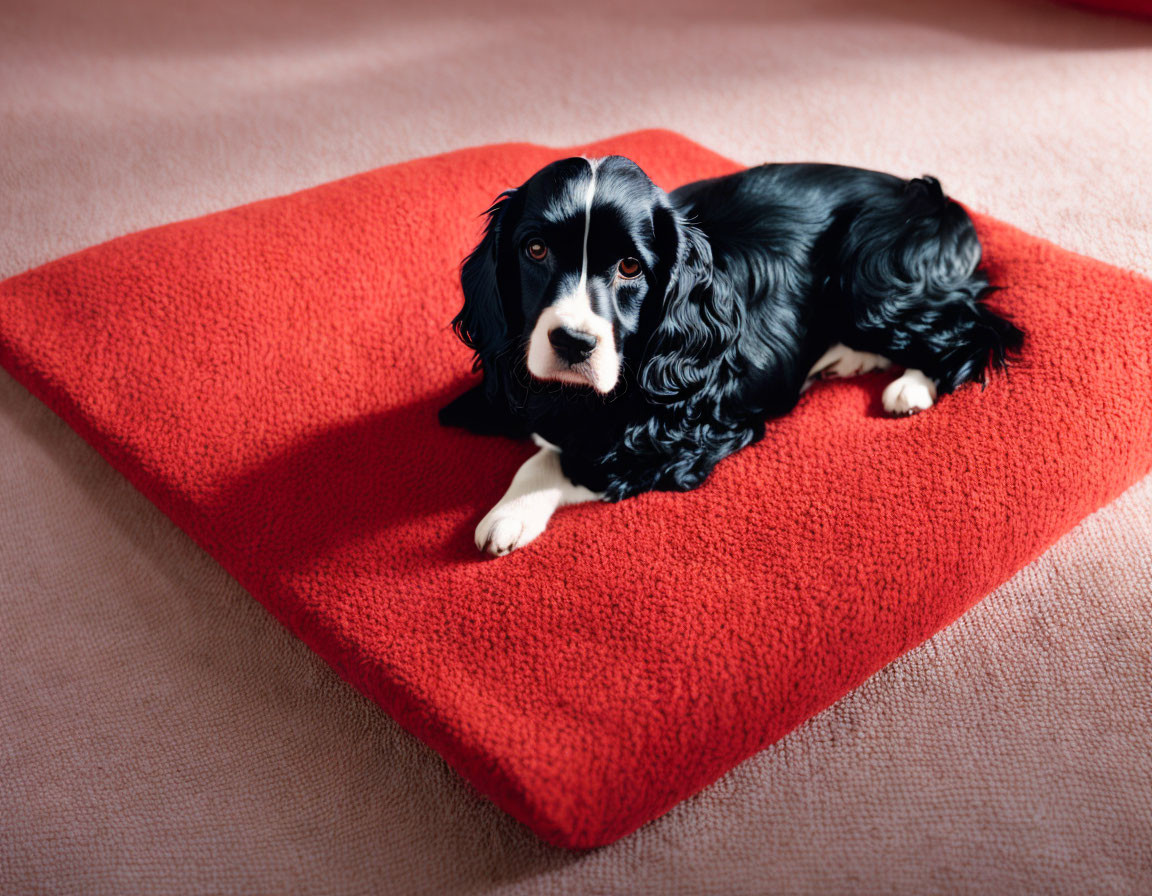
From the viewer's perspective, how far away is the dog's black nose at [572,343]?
1.60 metres

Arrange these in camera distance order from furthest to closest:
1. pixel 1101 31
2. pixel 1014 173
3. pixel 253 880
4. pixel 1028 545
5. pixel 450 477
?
pixel 1101 31, pixel 1014 173, pixel 450 477, pixel 1028 545, pixel 253 880

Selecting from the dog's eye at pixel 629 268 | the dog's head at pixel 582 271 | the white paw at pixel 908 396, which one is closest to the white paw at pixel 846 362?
the white paw at pixel 908 396

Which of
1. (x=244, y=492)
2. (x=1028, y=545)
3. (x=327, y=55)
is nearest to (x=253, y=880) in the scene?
(x=244, y=492)

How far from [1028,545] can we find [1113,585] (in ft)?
0.79

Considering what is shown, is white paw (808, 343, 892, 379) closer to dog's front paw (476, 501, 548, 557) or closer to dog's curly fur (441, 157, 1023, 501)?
dog's curly fur (441, 157, 1023, 501)

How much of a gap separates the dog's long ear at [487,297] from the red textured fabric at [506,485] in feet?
1.00

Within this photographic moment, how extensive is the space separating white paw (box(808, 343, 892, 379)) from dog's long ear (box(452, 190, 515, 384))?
771mm

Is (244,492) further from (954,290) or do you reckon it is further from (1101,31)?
(1101,31)

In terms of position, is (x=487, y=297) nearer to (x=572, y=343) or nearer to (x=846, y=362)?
(x=572, y=343)

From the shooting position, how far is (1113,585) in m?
1.97

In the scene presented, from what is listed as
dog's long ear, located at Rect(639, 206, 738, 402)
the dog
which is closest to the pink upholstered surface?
the dog

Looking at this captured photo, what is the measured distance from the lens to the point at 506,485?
79.7 inches

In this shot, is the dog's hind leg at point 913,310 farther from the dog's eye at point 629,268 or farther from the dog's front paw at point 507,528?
the dog's front paw at point 507,528

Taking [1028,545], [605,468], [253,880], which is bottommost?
[253,880]
